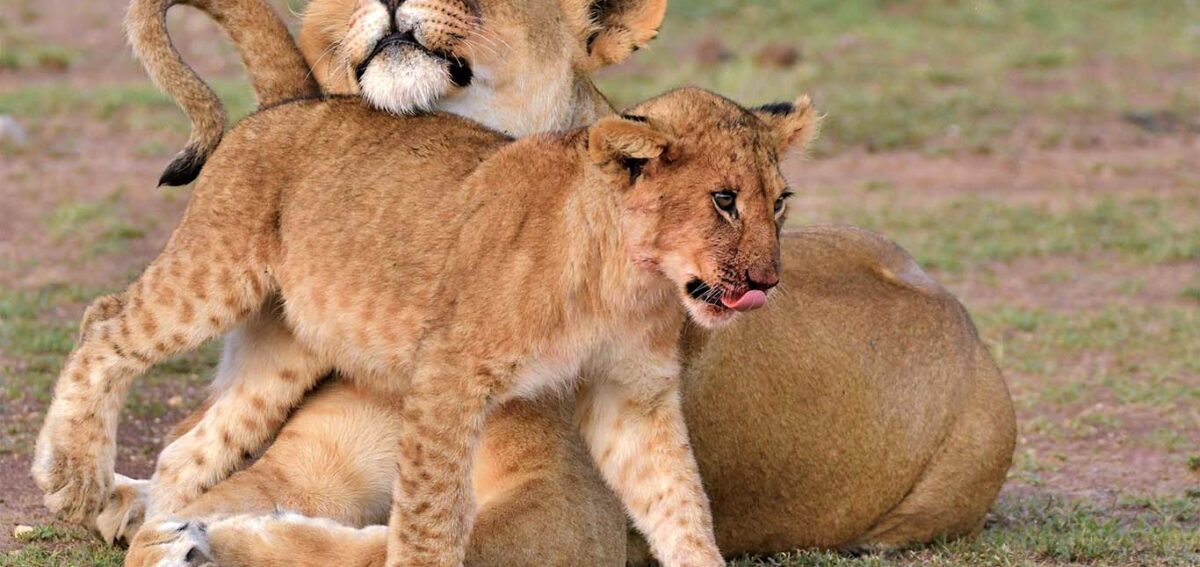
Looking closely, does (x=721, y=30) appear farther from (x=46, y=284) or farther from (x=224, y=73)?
(x=46, y=284)

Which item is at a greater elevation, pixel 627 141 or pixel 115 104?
pixel 627 141

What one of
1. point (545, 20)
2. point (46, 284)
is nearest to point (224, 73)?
point (46, 284)

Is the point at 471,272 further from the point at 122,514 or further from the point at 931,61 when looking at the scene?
the point at 931,61

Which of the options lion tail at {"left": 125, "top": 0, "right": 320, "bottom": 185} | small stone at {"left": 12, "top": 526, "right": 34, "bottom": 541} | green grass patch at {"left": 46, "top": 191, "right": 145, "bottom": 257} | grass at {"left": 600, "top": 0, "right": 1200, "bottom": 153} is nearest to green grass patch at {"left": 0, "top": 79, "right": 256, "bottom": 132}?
green grass patch at {"left": 46, "top": 191, "right": 145, "bottom": 257}

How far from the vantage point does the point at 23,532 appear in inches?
174

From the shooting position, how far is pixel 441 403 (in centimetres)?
338

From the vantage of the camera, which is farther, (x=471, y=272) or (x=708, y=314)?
(x=471, y=272)

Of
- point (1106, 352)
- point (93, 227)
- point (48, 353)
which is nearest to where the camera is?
point (48, 353)

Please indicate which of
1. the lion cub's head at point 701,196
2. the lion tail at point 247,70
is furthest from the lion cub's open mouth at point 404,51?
the lion cub's head at point 701,196

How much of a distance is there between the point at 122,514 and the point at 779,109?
5.82 feet

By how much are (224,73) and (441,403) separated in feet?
30.4

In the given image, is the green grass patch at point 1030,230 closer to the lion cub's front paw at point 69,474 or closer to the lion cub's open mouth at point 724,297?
the lion cub's front paw at point 69,474

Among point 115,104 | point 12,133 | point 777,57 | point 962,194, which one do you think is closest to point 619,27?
point 962,194

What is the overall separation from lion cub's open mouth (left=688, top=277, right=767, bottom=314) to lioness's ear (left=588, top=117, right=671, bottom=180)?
237 mm
